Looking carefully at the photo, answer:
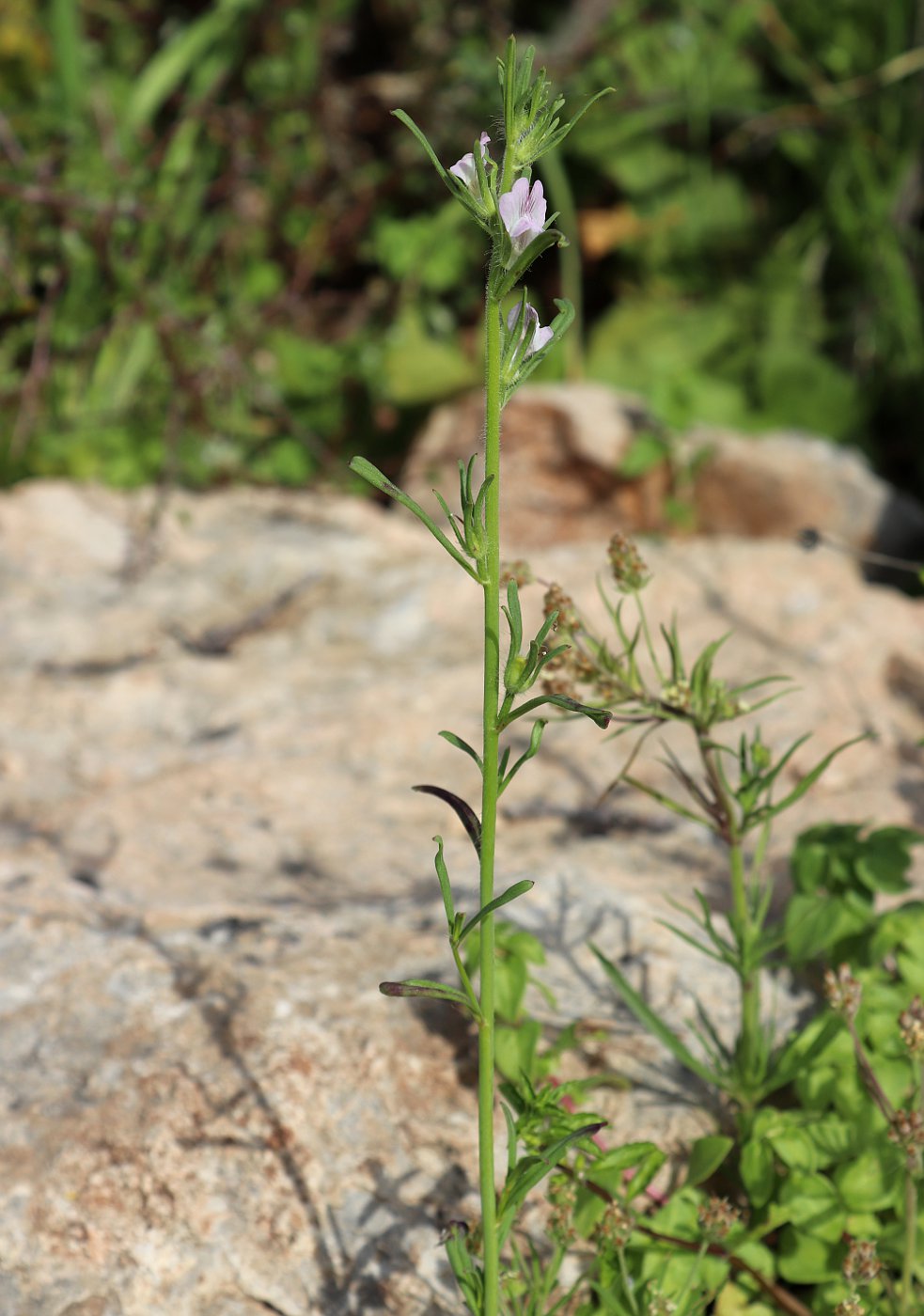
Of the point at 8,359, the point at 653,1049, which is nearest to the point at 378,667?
the point at 653,1049

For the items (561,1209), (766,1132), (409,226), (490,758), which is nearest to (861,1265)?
(766,1132)

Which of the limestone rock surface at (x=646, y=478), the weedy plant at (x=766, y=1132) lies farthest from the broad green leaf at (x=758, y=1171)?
the limestone rock surface at (x=646, y=478)

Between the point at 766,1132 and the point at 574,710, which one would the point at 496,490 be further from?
the point at 766,1132

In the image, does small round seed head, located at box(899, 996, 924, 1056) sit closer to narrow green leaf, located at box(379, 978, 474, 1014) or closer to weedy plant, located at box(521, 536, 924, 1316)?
weedy plant, located at box(521, 536, 924, 1316)

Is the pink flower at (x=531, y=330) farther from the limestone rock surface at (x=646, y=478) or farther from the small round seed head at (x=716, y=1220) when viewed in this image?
the limestone rock surface at (x=646, y=478)

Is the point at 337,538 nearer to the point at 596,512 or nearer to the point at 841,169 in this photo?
the point at 596,512

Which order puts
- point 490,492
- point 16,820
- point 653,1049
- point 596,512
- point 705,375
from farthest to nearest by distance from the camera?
point 705,375, point 596,512, point 16,820, point 653,1049, point 490,492

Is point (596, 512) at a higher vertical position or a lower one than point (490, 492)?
higher
